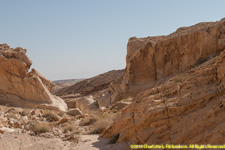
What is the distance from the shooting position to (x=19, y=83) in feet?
50.5

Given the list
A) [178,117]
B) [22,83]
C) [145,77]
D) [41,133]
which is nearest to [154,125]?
[178,117]

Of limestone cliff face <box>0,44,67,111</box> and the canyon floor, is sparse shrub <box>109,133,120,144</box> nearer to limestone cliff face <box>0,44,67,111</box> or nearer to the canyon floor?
the canyon floor

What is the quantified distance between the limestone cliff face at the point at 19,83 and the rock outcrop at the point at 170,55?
21.9 ft

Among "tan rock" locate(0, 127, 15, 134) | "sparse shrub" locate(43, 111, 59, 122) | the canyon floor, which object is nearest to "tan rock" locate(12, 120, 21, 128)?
"tan rock" locate(0, 127, 15, 134)

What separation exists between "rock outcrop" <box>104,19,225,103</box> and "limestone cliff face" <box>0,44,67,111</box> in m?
6.67

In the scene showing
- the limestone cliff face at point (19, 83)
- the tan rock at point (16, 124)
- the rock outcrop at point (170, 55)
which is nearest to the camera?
the tan rock at point (16, 124)

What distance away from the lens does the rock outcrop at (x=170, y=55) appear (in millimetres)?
16516

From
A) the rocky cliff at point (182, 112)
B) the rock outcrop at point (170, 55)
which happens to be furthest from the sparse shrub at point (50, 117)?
the rock outcrop at point (170, 55)

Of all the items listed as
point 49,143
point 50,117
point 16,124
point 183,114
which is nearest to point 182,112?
point 183,114

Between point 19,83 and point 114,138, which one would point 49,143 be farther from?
point 19,83

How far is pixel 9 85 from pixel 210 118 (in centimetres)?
1336

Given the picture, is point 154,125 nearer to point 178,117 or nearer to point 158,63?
point 178,117

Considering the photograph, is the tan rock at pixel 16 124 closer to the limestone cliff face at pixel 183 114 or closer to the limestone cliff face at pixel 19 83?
the limestone cliff face at pixel 19 83

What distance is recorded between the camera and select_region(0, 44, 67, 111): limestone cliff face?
1516 centimetres
